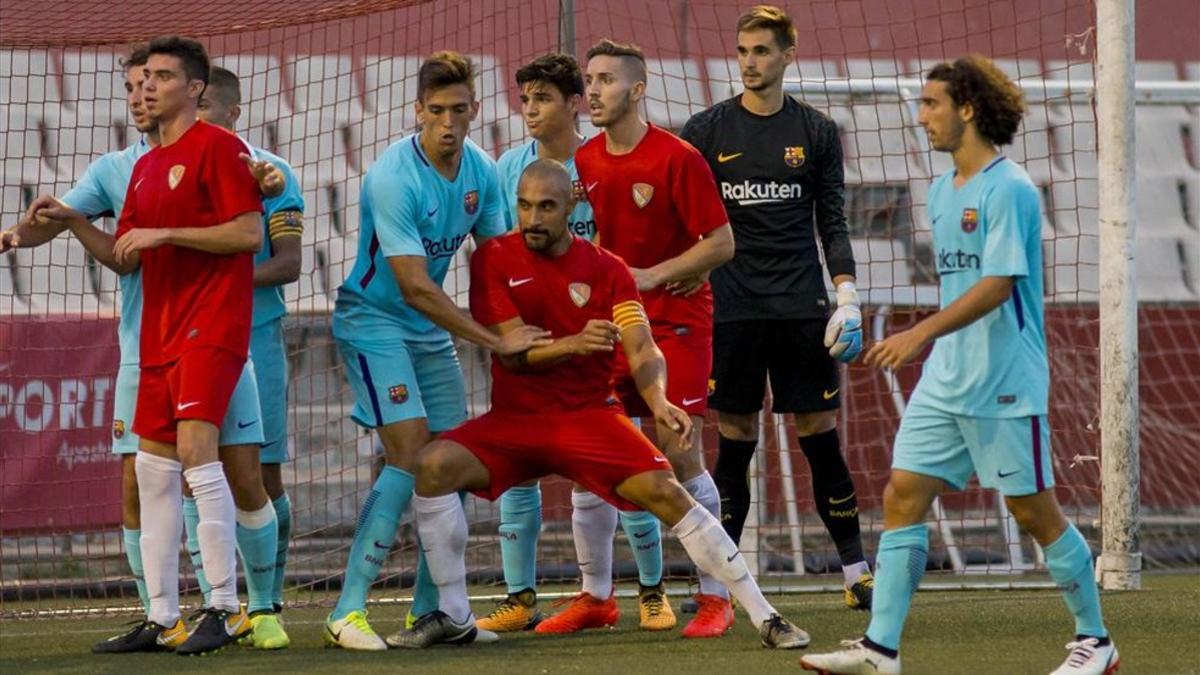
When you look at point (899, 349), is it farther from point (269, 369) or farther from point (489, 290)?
point (269, 369)

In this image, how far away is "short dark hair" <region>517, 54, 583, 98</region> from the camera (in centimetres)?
730

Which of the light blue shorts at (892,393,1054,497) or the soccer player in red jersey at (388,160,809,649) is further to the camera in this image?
the soccer player in red jersey at (388,160,809,649)

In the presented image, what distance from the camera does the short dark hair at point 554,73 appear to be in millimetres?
7297

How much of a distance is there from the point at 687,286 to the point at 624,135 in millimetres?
631

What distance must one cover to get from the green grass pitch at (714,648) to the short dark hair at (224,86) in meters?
2.09

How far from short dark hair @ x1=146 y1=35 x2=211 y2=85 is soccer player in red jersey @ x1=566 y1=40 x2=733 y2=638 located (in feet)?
4.82

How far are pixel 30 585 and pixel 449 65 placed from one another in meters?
4.18

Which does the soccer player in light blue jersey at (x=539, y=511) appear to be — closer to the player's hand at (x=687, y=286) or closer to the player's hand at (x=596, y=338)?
the player's hand at (x=687, y=286)

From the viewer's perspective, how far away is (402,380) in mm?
6965

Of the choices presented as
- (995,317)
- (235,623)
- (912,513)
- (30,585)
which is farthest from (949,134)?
(30,585)

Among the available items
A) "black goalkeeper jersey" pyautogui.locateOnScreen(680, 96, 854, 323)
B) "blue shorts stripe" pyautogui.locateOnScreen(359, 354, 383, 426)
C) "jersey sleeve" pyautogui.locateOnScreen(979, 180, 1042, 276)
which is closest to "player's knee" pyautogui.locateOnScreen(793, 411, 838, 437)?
"black goalkeeper jersey" pyautogui.locateOnScreen(680, 96, 854, 323)

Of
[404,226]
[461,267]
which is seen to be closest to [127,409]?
[404,226]

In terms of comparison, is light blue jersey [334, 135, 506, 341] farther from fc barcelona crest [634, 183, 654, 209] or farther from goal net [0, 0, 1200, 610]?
goal net [0, 0, 1200, 610]

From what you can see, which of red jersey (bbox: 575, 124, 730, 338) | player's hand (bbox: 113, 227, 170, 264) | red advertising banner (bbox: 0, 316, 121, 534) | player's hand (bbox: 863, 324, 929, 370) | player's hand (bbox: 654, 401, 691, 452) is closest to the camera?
player's hand (bbox: 863, 324, 929, 370)
